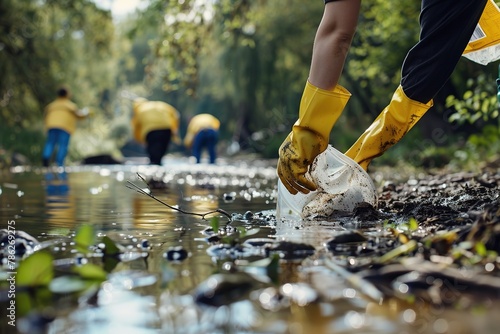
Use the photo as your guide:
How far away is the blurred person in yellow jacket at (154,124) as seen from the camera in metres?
13.9

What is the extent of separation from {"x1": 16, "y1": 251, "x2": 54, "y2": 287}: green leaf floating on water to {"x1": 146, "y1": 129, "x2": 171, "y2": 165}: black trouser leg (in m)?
12.3

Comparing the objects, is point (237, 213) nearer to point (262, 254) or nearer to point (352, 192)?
point (352, 192)

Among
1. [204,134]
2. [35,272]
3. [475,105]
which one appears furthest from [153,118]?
[35,272]

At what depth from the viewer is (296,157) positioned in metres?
3.31

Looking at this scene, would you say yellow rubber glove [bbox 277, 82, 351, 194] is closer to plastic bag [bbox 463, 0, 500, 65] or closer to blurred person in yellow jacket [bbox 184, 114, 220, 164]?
plastic bag [bbox 463, 0, 500, 65]

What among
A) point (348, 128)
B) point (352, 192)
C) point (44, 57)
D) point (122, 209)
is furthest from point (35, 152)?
point (352, 192)

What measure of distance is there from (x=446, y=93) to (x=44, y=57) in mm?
9738

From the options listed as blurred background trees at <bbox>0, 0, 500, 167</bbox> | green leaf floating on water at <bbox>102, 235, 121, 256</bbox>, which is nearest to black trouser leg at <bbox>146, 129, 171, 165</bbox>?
blurred background trees at <bbox>0, 0, 500, 167</bbox>

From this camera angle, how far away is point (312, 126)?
326 centimetres

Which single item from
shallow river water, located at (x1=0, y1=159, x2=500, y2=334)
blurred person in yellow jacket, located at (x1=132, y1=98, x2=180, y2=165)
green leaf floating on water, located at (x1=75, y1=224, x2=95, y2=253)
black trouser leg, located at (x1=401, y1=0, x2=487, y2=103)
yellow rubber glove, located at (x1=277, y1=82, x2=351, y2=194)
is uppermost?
blurred person in yellow jacket, located at (x1=132, y1=98, x2=180, y2=165)

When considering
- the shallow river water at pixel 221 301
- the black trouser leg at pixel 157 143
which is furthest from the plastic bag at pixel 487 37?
the black trouser leg at pixel 157 143

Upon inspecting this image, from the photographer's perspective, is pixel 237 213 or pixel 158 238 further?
pixel 237 213

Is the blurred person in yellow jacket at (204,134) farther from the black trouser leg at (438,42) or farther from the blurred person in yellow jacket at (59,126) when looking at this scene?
the black trouser leg at (438,42)

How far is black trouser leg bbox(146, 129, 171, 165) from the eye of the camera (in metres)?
14.2
